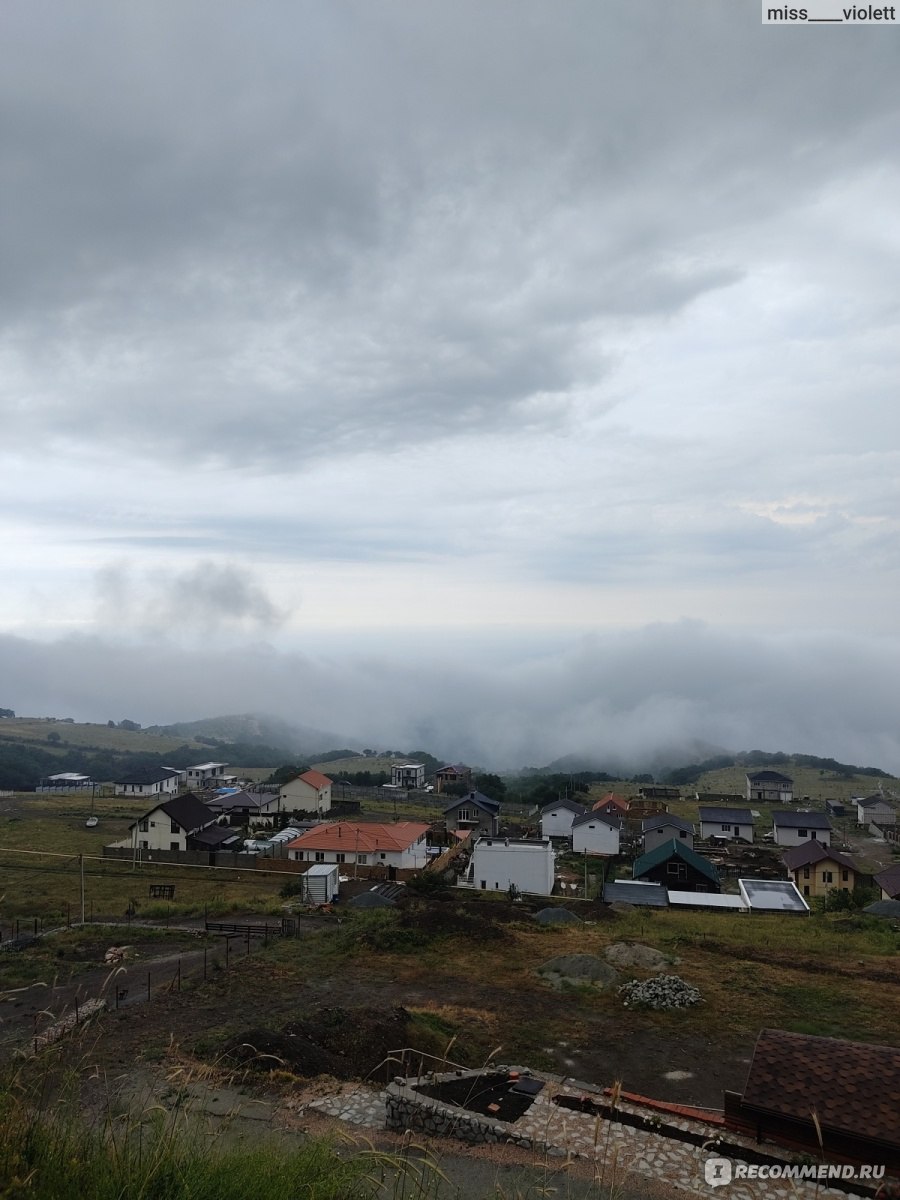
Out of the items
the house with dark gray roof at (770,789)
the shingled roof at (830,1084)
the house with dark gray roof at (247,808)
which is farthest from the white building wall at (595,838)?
the shingled roof at (830,1084)

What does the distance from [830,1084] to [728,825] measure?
50702 mm

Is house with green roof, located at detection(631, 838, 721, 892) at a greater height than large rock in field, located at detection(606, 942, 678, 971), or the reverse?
large rock in field, located at detection(606, 942, 678, 971)

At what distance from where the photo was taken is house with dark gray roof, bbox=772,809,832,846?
5431 cm

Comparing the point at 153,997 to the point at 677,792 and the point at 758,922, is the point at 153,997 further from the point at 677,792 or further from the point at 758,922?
the point at 677,792

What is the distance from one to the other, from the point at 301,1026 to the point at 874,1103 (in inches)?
388

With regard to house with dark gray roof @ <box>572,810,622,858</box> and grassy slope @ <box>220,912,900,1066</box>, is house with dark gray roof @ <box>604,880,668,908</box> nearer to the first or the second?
grassy slope @ <box>220,912,900,1066</box>

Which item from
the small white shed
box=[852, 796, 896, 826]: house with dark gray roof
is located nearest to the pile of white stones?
the small white shed

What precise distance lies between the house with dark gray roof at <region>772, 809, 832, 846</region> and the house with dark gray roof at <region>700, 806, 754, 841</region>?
2.15 m

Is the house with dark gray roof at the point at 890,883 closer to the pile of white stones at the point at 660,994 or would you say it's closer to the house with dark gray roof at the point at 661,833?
the house with dark gray roof at the point at 661,833

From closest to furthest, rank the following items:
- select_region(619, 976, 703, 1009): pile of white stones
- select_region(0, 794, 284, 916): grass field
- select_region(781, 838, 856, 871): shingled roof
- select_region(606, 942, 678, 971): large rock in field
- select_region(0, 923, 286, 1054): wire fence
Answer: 1. select_region(0, 923, 286, 1054): wire fence
2. select_region(619, 976, 703, 1009): pile of white stones
3. select_region(606, 942, 678, 971): large rock in field
4. select_region(0, 794, 284, 916): grass field
5. select_region(781, 838, 856, 871): shingled roof

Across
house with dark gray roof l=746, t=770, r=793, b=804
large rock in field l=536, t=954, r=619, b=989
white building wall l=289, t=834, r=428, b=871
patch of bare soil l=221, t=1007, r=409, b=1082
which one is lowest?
house with dark gray roof l=746, t=770, r=793, b=804

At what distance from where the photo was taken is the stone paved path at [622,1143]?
9.48 metres

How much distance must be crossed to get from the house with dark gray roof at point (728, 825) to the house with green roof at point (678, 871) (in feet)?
65.5

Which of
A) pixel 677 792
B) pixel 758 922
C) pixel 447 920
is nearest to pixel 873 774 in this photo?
pixel 677 792
